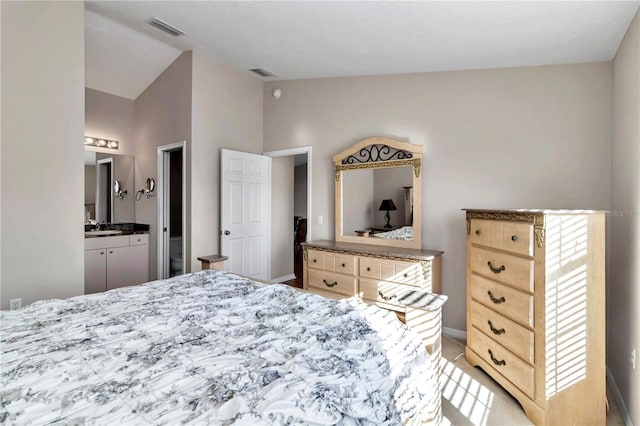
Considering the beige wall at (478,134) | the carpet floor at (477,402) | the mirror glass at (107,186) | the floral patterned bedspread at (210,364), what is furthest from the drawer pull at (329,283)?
the mirror glass at (107,186)

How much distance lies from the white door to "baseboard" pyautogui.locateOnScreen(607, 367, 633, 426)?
364 cm

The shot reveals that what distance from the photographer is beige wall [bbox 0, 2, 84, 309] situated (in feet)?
7.98

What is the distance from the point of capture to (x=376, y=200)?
3568mm

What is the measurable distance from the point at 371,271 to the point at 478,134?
1.65 m

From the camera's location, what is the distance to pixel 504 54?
265cm

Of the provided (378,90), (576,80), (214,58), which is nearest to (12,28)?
(214,58)

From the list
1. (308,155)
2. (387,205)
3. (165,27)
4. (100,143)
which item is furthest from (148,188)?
(387,205)

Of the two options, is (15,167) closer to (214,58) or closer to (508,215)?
(214,58)

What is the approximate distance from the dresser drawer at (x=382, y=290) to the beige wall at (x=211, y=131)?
1.97 metres

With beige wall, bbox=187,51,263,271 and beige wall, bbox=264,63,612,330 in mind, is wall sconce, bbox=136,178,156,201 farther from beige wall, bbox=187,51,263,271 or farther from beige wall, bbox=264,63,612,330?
beige wall, bbox=264,63,612,330

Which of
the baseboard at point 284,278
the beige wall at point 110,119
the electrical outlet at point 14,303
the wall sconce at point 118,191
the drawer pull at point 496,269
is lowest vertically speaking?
the baseboard at point 284,278

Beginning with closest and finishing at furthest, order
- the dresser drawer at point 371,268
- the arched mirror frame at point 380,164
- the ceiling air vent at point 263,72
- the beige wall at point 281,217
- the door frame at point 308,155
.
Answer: the dresser drawer at point 371,268, the arched mirror frame at point 380,164, the ceiling air vent at point 263,72, the door frame at point 308,155, the beige wall at point 281,217

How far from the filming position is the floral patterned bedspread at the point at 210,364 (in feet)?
2.91

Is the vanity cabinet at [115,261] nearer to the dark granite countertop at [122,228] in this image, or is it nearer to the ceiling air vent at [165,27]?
the dark granite countertop at [122,228]
